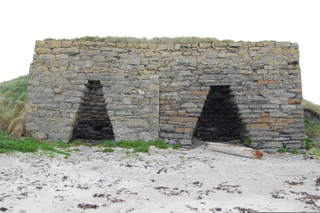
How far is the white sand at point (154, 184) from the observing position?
13.7ft

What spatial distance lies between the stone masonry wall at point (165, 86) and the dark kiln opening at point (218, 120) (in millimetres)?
1104

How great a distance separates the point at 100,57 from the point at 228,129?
20.3 feet

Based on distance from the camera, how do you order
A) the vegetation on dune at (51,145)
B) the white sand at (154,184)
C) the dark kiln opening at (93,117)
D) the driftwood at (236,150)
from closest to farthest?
the white sand at (154,184)
the vegetation on dune at (51,145)
the driftwood at (236,150)
the dark kiln opening at (93,117)

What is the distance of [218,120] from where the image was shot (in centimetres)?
1161

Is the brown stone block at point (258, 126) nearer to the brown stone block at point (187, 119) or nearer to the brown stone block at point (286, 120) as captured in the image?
the brown stone block at point (286, 120)

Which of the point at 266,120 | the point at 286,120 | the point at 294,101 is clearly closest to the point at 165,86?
the point at 266,120

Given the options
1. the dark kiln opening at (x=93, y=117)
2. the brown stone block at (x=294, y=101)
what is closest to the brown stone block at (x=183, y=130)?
the dark kiln opening at (x=93, y=117)

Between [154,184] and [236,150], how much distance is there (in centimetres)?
419

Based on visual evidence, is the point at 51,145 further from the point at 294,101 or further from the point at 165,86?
the point at 294,101

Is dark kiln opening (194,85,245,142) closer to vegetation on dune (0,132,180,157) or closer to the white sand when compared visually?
vegetation on dune (0,132,180,157)

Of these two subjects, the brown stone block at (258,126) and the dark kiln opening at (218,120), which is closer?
the brown stone block at (258,126)

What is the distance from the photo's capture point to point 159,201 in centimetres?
438

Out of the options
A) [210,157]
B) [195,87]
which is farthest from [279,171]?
[195,87]

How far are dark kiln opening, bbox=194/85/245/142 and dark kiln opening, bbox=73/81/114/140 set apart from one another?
402 cm
